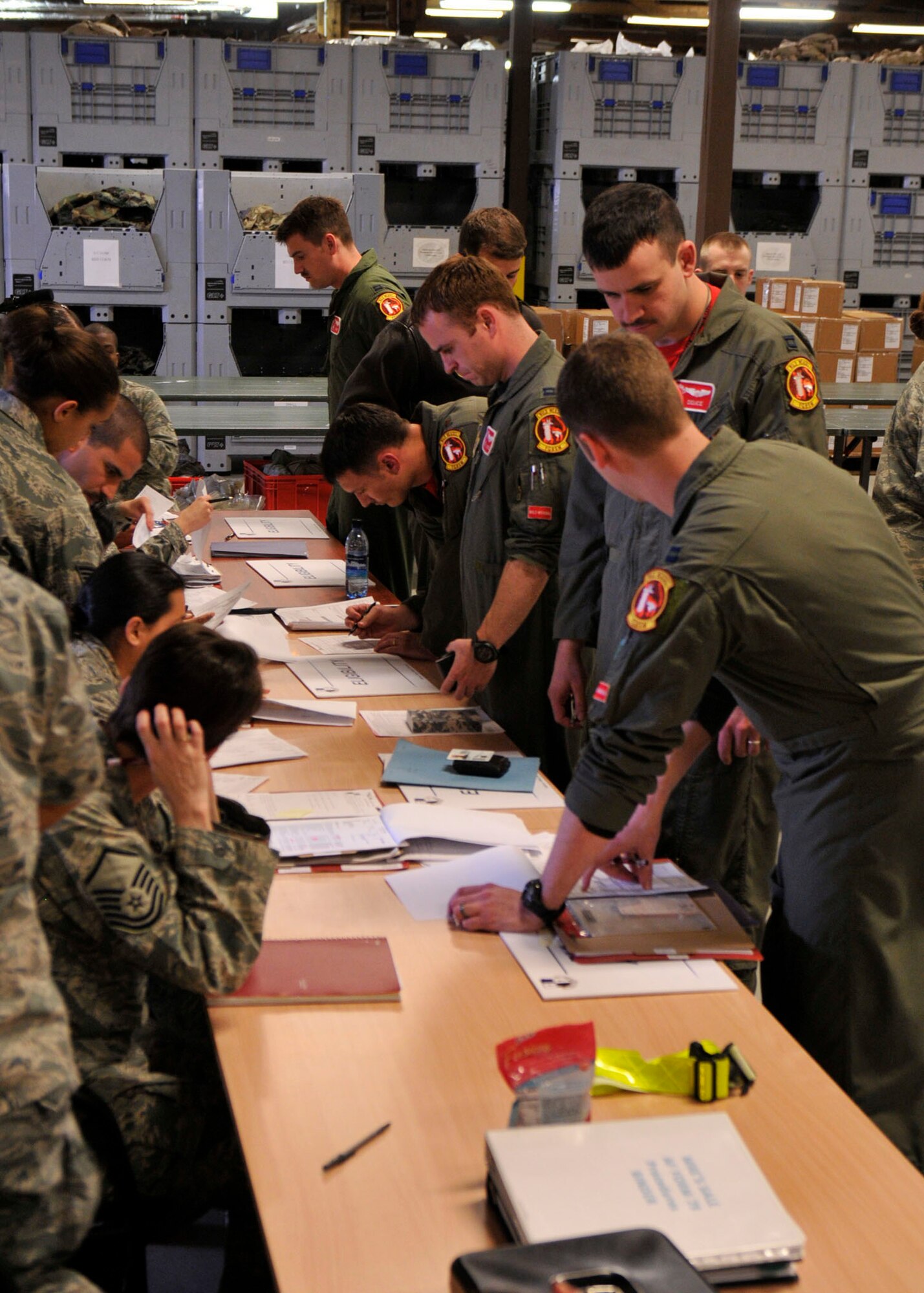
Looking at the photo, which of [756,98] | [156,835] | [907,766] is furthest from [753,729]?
[756,98]

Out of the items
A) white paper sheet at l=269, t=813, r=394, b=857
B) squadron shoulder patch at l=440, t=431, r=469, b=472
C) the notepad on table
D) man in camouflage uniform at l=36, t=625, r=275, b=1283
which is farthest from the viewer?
squadron shoulder patch at l=440, t=431, r=469, b=472

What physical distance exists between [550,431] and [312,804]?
3.16 ft

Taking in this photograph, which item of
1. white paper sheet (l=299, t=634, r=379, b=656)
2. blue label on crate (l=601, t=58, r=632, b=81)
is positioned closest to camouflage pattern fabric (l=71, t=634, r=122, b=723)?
white paper sheet (l=299, t=634, r=379, b=656)

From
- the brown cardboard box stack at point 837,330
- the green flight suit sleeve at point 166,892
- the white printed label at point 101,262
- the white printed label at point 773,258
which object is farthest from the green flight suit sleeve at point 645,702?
the white printed label at point 773,258

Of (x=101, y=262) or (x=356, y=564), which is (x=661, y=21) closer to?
(x=101, y=262)

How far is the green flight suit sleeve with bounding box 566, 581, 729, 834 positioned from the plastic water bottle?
1.92m

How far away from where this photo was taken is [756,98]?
7508mm

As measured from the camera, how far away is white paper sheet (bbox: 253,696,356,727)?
2.64 metres

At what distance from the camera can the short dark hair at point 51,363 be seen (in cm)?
245

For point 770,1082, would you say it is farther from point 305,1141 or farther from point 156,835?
point 156,835

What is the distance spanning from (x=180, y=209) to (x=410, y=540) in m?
3.36

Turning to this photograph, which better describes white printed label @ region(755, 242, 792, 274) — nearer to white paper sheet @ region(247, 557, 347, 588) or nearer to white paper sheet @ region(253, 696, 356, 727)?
Result: white paper sheet @ region(247, 557, 347, 588)

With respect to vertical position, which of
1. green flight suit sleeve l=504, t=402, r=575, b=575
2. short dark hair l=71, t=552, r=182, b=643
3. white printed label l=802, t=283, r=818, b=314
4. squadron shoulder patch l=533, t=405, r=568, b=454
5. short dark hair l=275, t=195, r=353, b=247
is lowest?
short dark hair l=71, t=552, r=182, b=643

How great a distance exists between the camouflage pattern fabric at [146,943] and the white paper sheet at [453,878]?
275 mm
